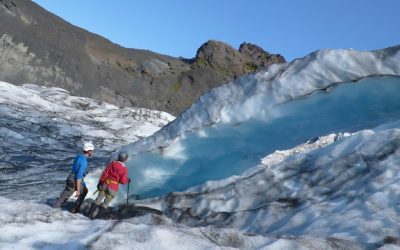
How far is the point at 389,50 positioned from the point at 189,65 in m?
59.5

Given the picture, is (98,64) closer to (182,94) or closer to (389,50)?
(182,94)

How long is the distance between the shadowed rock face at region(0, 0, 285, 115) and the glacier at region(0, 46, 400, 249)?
35.3 meters

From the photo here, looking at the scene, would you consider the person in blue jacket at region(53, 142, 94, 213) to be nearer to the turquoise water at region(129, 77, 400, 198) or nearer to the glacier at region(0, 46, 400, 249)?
the glacier at region(0, 46, 400, 249)

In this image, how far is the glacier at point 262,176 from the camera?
223 inches

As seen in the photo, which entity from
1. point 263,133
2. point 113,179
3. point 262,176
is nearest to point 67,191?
point 113,179

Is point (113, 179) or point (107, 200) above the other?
point (113, 179)

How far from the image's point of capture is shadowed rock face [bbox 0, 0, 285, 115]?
49.9 metres

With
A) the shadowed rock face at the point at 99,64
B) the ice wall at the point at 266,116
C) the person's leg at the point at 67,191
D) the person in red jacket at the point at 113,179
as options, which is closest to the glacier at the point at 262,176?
the ice wall at the point at 266,116

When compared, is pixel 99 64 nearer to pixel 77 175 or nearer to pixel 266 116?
pixel 266 116

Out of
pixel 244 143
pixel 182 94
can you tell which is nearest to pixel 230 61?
pixel 182 94

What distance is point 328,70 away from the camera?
10.9 meters

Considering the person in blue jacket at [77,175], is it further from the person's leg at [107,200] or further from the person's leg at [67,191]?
the person's leg at [107,200]

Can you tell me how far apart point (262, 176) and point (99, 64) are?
50696mm

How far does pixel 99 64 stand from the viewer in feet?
191
